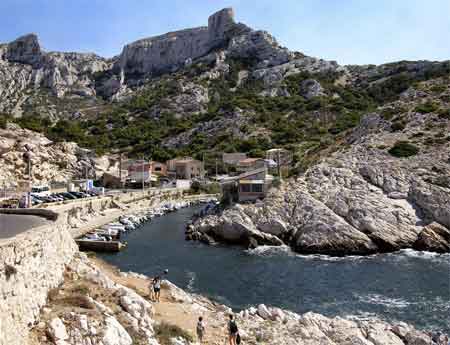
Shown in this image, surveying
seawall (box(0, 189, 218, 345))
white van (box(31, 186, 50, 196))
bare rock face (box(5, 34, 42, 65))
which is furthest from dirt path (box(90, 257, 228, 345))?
bare rock face (box(5, 34, 42, 65))

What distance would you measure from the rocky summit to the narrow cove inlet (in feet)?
9.22

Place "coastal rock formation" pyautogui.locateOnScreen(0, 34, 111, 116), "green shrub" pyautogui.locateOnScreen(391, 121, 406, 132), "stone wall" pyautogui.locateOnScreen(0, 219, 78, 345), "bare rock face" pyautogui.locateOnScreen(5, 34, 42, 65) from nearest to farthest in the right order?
1. "stone wall" pyautogui.locateOnScreen(0, 219, 78, 345)
2. "green shrub" pyautogui.locateOnScreen(391, 121, 406, 132)
3. "coastal rock formation" pyautogui.locateOnScreen(0, 34, 111, 116)
4. "bare rock face" pyautogui.locateOnScreen(5, 34, 42, 65)

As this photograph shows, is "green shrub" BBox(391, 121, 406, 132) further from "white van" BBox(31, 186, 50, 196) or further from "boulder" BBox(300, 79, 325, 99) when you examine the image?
"boulder" BBox(300, 79, 325, 99)

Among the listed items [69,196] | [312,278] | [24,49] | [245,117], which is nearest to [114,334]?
[312,278]

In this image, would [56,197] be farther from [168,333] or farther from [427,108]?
[427,108]

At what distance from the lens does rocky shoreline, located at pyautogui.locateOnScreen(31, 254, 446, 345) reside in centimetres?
1207

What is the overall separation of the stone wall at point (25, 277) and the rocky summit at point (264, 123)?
2468 centimetres

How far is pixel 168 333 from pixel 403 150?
38692mm

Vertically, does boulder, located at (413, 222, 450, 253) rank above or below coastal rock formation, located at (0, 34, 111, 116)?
below

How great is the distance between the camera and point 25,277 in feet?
39.4

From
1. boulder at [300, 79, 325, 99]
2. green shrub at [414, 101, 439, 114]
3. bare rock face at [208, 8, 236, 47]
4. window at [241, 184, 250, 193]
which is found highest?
bare rock face at [208, 8, 236, 47]

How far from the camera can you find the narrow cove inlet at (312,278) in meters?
22.8

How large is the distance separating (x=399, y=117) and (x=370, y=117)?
13.3ft

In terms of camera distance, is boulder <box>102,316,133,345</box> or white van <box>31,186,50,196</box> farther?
white van <box>31,186,50,196</box>
